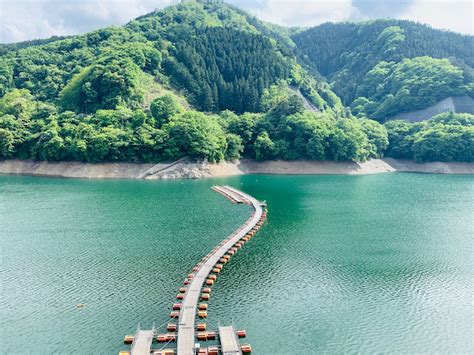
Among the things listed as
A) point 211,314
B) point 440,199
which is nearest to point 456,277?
point 211,314

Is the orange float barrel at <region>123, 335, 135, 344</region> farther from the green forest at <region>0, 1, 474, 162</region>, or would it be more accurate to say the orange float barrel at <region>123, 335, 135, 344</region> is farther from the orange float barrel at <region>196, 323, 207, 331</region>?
the green forest at <region>0, 1, 474, 162</region>

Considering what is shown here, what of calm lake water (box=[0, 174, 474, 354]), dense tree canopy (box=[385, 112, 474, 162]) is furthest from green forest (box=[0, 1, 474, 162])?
calm lake water (box=[0, 174, 474, 354])

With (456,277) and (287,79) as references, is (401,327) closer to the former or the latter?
(456,277)

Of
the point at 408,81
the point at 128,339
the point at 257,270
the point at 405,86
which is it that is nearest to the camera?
the point at 128,339

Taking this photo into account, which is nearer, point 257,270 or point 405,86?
point 257,270

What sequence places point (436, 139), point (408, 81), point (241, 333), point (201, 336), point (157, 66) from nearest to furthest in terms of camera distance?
point (201, 336) < point (241, 333) < point (436, 139) < point (157, 66) < point (408, 81)

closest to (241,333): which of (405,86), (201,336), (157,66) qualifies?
(201,336)

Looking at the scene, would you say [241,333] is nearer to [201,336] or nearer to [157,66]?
[201,336]
